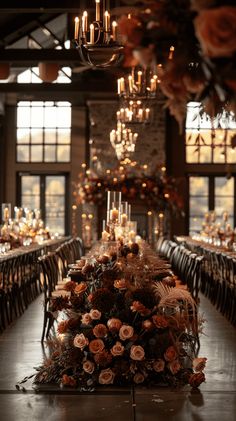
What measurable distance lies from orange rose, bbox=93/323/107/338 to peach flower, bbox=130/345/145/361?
218 millimetres

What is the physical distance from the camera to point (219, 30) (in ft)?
7.81

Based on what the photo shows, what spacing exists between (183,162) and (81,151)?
2622 mm

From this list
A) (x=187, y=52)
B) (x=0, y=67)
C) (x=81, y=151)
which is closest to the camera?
(x=187, y=52)

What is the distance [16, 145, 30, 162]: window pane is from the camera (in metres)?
23.3

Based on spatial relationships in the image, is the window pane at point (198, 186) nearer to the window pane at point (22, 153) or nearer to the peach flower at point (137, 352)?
the window pane at point (22, 153)

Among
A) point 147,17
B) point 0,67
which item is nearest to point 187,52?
point 147,17

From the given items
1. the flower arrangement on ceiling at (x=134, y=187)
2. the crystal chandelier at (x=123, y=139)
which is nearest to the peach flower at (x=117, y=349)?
the crystal chandelier at (x=123, y=139)

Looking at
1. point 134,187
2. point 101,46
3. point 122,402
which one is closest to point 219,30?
point 122,402

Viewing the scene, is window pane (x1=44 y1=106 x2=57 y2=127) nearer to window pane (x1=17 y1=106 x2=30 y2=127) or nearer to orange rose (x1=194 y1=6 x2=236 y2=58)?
window pane (x1=17 y1=106 x2=30 y2=127)

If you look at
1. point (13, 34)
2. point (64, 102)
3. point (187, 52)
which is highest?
point (13, 34)

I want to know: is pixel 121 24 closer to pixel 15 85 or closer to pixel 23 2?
pixel 23 2

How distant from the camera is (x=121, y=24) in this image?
107 inches

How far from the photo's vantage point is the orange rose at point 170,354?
5.77m

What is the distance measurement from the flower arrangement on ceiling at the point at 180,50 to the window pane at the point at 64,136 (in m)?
20.6
